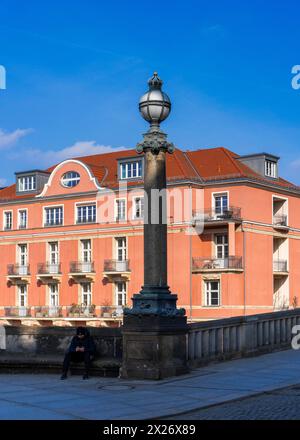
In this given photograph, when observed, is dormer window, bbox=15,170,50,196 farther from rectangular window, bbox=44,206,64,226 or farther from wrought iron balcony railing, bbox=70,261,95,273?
wrought iron balcony railing, bbox=70,261,95,273

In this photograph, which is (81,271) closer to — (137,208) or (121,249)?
(121,249)

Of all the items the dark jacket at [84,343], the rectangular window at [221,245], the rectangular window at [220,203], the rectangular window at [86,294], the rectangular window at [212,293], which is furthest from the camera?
the rectangular window at [86,294]

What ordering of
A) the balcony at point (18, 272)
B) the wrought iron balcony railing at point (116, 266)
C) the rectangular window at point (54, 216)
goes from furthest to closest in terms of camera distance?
the balcony at point (18, 272) < the rectangular window at point (54, 216) < the wrought iron balcony railing at point (116, 266)

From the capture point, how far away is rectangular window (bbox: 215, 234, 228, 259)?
53.9 m

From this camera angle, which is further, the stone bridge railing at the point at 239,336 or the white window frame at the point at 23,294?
the white window frame at the point at 23,294

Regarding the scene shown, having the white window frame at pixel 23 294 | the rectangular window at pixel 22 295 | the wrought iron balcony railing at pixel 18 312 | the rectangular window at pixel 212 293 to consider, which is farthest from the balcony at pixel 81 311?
the rectangular window at pixel 212 293

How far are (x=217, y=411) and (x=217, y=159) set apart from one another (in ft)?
158

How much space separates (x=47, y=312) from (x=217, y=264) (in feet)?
50.4

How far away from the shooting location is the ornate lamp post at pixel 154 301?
14.5m

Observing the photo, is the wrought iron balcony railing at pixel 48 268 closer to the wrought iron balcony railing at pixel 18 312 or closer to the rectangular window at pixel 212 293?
the wrought iron balcony railing at pixel 18 312

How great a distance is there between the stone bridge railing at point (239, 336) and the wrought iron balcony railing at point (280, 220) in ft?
126

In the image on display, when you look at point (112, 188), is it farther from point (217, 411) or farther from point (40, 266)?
point (217, 411)

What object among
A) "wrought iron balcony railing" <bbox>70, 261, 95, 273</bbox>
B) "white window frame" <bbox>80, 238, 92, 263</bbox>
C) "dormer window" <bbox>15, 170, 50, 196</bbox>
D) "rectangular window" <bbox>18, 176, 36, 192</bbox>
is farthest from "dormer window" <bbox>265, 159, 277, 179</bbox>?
"rectangular window" <bbox>18, 176, 36, 192</bbox>

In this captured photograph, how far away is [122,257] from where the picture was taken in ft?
189
